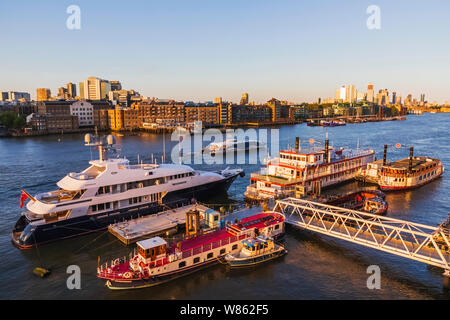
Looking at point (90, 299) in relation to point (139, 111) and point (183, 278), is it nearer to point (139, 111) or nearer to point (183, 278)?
point (183, 278)

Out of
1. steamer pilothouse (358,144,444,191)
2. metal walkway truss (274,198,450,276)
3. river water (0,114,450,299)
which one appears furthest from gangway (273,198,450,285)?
steamer pilothouse (358,144,444,191)

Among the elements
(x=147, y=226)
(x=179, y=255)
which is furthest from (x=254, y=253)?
(x=147, y=226)

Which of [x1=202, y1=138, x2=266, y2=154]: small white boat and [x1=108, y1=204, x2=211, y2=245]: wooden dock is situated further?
[x1=202, y1=138, x2=266, y2=154]: small white boat

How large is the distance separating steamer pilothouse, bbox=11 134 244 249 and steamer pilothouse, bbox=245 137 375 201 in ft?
24.3

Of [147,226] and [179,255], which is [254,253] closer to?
[179,255]

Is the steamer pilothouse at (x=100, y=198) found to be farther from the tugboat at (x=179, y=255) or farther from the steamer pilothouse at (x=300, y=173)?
the steamer pilothouse at (x=300, y=173)

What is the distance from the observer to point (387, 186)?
118 ft

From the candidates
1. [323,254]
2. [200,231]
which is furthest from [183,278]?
[323,254]

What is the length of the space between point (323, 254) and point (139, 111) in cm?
10401

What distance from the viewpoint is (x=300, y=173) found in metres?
32.8

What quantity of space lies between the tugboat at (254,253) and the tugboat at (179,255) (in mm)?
599

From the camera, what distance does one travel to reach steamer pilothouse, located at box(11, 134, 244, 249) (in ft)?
69.8

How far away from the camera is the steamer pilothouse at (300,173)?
3089 centimetres

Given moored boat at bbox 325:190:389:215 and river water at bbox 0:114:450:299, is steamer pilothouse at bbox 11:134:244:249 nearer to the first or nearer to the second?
river water at bbox 0:114:450:299
